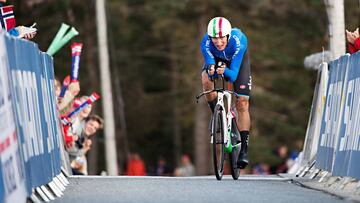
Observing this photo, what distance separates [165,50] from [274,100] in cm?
530

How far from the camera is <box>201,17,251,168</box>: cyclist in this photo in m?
16.3

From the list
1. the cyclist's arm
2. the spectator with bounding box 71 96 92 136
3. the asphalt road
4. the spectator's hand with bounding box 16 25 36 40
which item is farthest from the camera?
the spectator with bounding box 71 96 92 136

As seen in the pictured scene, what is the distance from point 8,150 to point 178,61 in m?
48.7

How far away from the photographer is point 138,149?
6625 centimetres

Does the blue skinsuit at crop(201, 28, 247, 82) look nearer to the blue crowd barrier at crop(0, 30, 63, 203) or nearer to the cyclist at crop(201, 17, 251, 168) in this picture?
the cyclist at crop(201, 17, 251, 168)

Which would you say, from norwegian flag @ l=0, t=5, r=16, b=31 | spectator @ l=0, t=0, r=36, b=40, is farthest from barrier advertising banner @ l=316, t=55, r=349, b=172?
norwegian flag @ l=0, t=5, r=16, b=31

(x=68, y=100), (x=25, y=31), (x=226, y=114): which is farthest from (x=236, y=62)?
(x=68, y=100)

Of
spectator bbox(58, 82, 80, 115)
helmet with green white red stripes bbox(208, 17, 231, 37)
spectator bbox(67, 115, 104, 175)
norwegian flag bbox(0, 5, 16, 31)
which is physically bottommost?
spectator bbox(67, 115, 104, 175)

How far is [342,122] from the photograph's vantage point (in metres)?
15.9

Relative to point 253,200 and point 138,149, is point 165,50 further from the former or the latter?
point 253,200

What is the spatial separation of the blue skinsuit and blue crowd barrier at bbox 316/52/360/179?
1.24 metres

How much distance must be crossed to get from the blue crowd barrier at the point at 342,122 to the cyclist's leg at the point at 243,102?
105 cm

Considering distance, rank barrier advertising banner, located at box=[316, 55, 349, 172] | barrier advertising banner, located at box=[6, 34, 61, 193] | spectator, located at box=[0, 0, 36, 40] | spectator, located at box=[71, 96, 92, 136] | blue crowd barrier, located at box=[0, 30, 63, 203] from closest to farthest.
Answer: blue crowd barrier, located at box=[0, 30, 63, 203] → barrier advertising banner, located at box=[6, 34, 61, 193] → spectator, located at box=[0, 0, 36, 40] → barrier advertising banner, located at box=[316, 55, 349, 172] → spectator, located at box=[71, 96, 92, 136]

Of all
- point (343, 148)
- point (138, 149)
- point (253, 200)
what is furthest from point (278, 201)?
point (138, 149)
